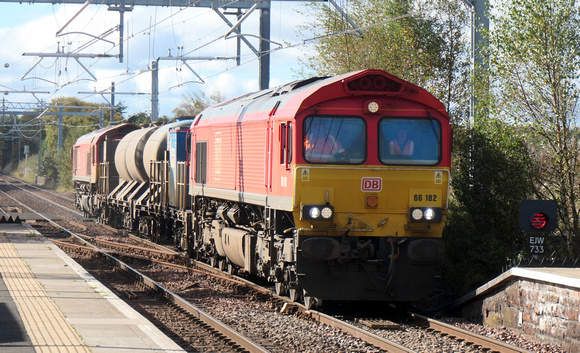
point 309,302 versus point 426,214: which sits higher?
point 426,214

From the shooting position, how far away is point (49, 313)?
10914mm

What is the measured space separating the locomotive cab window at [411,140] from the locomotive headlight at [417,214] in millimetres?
720

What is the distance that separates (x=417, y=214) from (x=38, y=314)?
5.71 meters

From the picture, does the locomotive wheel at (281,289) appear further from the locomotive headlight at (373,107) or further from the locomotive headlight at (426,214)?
the locomotive headlight at (373,107)

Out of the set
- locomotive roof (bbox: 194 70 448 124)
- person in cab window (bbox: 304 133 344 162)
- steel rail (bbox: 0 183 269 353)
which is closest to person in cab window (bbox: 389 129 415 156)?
locomotive roof (bbox: 194 70 448 124)

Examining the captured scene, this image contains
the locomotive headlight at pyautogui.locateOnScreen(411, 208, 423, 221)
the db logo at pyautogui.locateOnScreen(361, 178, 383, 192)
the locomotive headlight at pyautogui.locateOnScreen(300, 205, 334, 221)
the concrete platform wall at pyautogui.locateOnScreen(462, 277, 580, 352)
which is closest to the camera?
the concrete platform wall at pyautogui.locateOnScreen(462, 277, 580, 352)

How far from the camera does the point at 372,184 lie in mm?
11602

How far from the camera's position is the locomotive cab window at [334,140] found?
1148 cm

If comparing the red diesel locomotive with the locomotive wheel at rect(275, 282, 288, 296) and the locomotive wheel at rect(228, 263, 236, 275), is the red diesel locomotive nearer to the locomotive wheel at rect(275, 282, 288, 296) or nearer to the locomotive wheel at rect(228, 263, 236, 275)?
the locomotive wheel at rect(275, 282, 288, 296)

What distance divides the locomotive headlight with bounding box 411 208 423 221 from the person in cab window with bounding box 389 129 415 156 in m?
0.86

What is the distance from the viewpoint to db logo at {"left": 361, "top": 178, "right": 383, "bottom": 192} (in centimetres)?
1157

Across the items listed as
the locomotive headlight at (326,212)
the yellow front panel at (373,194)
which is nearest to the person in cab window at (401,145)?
the yellow front panel at (373,194)

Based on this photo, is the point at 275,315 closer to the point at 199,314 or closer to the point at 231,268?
the point at 199,314

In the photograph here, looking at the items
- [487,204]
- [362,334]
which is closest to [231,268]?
[487,204]
